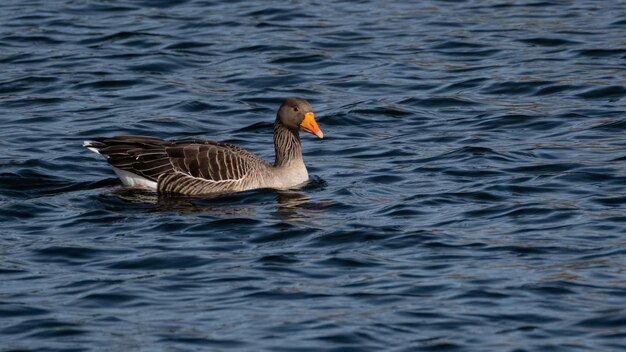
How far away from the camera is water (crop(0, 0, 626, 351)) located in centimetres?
1118

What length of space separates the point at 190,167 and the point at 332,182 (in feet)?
5.82

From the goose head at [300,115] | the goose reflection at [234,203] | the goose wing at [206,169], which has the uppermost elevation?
the goose head at [300,115]

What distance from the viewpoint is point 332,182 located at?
1638 cm

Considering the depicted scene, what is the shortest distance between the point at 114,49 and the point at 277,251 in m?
11.6

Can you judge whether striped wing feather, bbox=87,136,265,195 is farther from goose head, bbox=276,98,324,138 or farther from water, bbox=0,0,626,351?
goose head, bbox=276,98,324,138

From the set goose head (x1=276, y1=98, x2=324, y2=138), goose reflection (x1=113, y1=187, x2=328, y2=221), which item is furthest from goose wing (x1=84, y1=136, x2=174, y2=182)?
goose head (x1=276, y1=98, x2=324, y2=138)

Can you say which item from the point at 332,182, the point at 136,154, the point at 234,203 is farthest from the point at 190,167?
the point at 332,182

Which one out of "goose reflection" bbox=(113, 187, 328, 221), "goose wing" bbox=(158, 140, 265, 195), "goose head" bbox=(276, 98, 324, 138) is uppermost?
"goose head" bbox=(276, 98, 324, 138)

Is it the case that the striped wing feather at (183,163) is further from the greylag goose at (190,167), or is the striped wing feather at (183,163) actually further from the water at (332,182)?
the water at (332,182)

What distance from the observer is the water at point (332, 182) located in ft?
36.7

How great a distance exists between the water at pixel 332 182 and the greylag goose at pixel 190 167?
228 millimetres

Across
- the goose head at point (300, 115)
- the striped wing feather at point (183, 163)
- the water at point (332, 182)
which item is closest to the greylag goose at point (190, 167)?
the striped wing feather at point (183, 163)

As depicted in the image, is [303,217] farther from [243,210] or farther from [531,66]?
[531,66]

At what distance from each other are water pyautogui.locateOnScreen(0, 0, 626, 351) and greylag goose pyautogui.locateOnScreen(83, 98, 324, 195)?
23 centimetres
